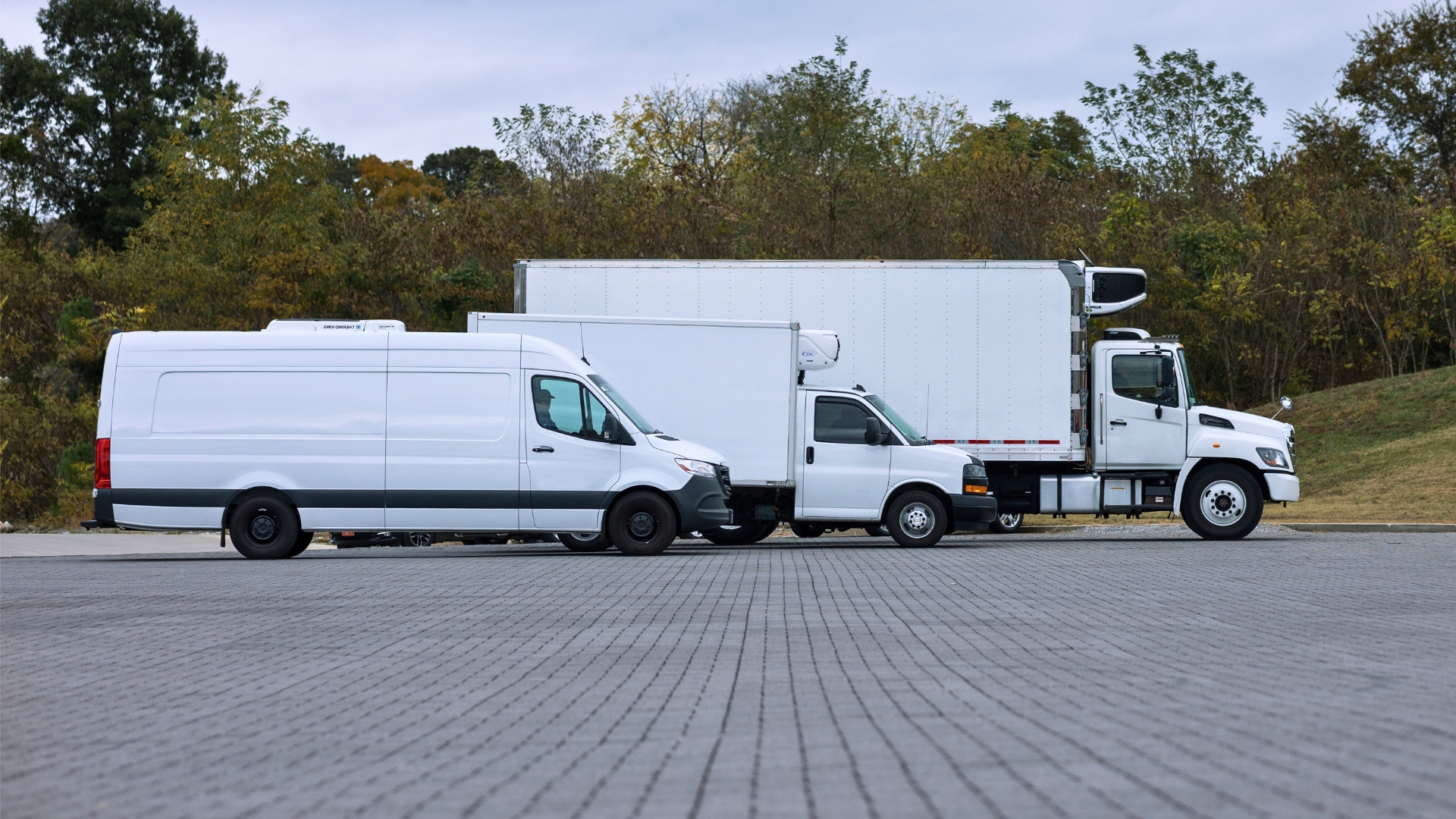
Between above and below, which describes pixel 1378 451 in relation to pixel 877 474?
→ above

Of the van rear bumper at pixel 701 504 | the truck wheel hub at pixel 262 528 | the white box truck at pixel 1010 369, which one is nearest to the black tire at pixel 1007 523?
the white box truck at pixel 1010 369

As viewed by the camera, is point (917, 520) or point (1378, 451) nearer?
point (917, 520)

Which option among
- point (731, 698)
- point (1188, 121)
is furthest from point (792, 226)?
point (731, 698)

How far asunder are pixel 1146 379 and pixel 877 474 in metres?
4.36

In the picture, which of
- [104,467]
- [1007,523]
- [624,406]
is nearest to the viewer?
[104,467]

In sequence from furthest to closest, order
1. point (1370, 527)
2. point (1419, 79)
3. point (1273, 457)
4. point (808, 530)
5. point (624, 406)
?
point (1419, 79) → point (1370, 527) → point (808, 530) → point (1273, 457) → point (624, 406)

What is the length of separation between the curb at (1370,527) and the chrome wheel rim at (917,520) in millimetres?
7798

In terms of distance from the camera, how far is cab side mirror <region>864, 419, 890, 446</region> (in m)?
19.1

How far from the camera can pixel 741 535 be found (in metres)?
21.4

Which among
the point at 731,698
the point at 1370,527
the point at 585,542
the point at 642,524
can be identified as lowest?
the point at 731,698

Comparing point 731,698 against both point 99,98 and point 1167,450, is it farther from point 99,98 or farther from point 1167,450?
point 99,98

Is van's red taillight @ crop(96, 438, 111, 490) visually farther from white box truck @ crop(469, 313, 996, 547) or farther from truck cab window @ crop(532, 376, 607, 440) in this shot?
truck cab window @ crop(532, 376, 607, 440)

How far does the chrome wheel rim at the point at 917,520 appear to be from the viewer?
19406 millimetres

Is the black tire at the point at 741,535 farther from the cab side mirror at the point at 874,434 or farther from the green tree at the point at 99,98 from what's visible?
the green tree at the point at 99,98
